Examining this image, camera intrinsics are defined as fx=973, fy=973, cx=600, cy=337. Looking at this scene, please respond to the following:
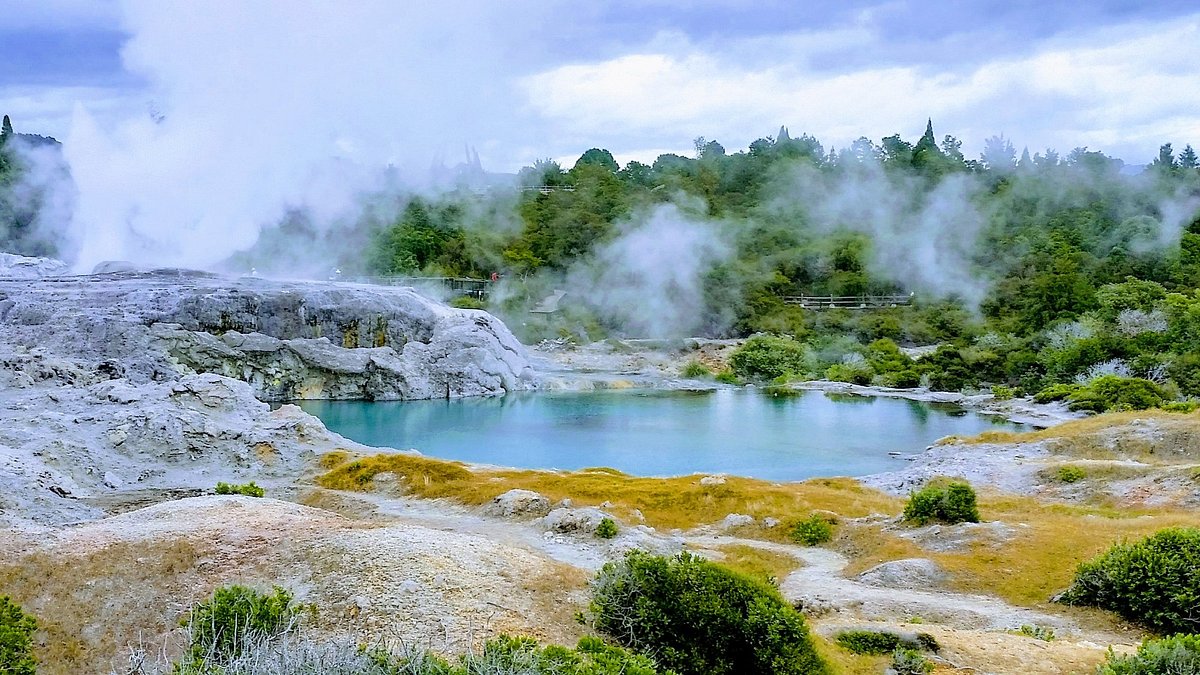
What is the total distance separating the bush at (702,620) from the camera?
11.1m

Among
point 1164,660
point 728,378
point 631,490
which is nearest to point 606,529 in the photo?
point 631,490

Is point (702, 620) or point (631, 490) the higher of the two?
point (702, 620)

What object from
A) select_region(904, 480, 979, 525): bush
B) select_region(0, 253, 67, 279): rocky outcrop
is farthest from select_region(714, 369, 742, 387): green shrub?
select_region(904, 480, 979, 525): bush

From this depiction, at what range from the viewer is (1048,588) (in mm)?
17172

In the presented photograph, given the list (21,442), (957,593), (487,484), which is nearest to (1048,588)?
(957,593)

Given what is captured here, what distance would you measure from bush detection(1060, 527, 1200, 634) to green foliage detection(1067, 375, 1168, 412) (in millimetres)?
34881

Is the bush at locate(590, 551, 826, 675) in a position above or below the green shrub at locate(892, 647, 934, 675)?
above

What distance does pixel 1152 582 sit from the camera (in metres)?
14.6

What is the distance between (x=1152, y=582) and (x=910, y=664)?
5540mm

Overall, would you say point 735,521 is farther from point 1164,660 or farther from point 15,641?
point 15,641

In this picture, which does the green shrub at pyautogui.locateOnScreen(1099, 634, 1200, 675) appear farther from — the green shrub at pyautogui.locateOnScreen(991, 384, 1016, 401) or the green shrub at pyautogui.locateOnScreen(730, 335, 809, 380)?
the green shrub at pyautogui.locateOnScreen(730, 335, 809, 380)

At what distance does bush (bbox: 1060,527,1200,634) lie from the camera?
14109 millimetres

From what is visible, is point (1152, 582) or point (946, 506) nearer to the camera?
point (1152, 582)

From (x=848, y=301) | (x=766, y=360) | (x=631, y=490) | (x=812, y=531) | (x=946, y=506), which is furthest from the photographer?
(x=848, y=301)
